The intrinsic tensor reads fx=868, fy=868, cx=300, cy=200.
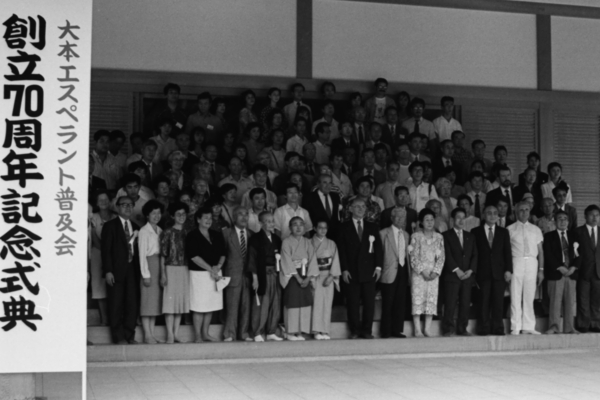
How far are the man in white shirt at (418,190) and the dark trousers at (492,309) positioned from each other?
1266 mm

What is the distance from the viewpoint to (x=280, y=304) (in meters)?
9.93

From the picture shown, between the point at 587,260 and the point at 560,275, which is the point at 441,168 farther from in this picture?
the point at 587,260

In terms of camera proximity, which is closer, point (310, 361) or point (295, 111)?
point (310, 361)

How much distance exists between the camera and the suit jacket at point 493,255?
34.3 feet

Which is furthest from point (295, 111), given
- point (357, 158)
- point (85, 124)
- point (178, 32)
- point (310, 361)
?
point (85, 124)

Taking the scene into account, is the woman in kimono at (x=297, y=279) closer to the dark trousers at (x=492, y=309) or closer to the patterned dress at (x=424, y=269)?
the patterned dress at (x=424, y=269)

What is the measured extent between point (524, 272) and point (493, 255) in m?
0.48

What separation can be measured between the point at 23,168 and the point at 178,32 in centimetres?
593

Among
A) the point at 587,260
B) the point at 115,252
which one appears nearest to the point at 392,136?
the point at 587,260

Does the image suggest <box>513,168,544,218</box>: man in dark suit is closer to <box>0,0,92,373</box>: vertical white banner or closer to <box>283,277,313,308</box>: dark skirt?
<box>283,277,313,308</box>: dark skirt

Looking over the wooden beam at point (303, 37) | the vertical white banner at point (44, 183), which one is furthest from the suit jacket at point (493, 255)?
the vertical white banner at point (44, 183)

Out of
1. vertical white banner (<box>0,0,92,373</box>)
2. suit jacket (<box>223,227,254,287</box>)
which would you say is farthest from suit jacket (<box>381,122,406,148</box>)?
vertical white banner (<box>0,0,92,373</box>)

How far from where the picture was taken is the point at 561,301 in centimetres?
1077

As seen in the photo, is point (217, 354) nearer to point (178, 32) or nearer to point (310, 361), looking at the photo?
point (310, 361)
